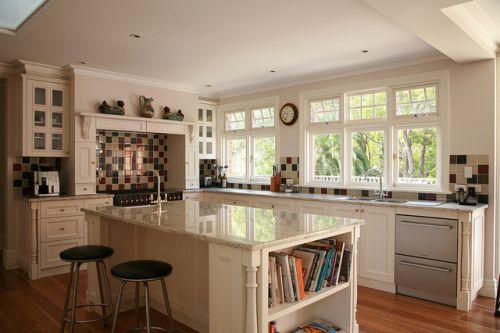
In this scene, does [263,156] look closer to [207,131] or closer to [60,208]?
[207,131]

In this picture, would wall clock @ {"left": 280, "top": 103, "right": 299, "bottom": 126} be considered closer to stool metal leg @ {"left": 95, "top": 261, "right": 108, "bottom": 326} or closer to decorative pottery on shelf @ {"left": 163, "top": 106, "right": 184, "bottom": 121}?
decorative pottery on shelf @ {"left": 163, "top": 106, "right": 184, "bottom": 121}

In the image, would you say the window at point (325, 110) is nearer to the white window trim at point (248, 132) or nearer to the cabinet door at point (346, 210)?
the white window trim at point (248, 132)

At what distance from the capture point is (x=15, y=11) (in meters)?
3.34

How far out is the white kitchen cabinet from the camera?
14.5 feet

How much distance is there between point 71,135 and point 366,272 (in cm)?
388

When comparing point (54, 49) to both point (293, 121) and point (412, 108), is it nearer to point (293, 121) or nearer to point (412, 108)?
point (293, 121)

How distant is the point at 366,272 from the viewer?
406 cm

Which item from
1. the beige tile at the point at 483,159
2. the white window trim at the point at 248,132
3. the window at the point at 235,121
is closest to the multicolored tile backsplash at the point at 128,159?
the white window trim at the point at 248,132

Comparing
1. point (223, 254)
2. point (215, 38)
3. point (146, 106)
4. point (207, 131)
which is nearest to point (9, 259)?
point (146, 106)

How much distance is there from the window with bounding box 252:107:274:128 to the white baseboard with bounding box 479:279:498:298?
3420mm

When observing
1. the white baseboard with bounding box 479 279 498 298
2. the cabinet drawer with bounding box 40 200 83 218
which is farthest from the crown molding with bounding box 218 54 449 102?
the cabinet drawer with bounding box 40 200 83 218

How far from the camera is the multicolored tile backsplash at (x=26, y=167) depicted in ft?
15.4

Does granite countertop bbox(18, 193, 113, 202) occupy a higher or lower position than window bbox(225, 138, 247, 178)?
lower


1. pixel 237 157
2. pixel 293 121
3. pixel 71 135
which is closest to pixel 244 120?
pixel 237 157
